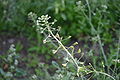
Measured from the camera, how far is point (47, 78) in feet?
8.18

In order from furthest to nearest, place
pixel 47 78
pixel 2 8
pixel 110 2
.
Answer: pixel 2 8, pixel 110 2, pixel 47 78

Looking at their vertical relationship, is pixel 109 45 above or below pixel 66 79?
below

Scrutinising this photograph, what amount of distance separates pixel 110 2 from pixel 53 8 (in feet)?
2.70

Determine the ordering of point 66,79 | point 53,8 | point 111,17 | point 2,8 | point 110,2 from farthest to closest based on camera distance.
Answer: point 2,8 → point 53,8 → point 111,17 → point 110,2 → point 66,79

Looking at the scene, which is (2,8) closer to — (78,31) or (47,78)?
(78,31)

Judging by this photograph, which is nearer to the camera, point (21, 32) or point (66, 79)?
point (66, 79)


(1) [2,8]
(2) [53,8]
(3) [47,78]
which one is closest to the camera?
(3) [47,78]

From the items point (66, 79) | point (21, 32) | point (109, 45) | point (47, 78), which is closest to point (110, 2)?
point (109, 45)

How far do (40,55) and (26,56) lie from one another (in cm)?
17

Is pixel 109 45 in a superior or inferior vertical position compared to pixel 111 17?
inferior

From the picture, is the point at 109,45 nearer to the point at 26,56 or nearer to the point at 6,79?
the point at 26,56

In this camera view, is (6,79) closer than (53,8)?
Yes

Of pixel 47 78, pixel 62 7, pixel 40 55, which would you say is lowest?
pixel 40 55

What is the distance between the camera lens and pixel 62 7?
11.1 ft
